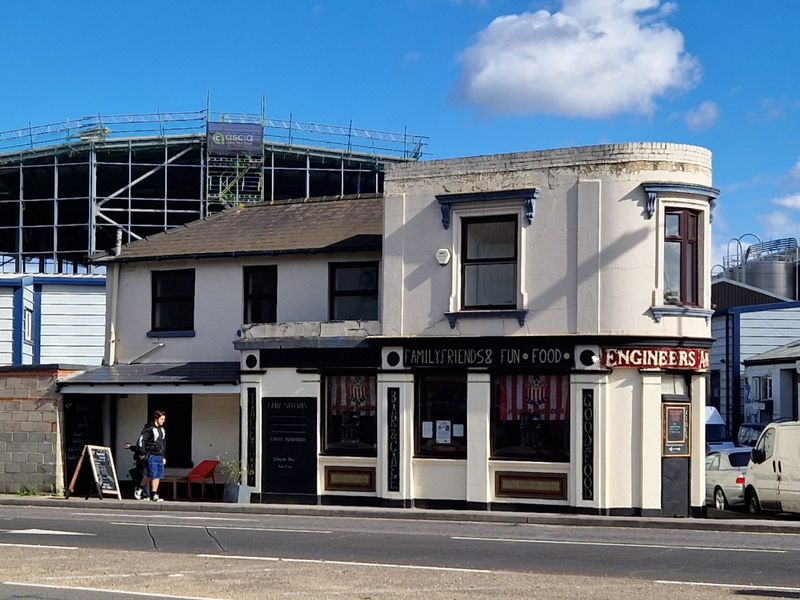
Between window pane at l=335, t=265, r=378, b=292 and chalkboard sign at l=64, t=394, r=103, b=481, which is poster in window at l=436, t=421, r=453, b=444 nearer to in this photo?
window pane at l=335, t=265, r=378, b=292

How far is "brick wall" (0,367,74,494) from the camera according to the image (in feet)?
87.7

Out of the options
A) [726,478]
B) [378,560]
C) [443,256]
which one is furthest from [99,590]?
[726,478]

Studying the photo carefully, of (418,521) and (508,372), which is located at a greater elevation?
(508,372)

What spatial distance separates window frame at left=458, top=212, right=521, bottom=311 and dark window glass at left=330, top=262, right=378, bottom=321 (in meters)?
2.94

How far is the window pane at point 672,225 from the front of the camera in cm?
2262

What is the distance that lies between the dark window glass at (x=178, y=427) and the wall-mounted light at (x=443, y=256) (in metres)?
7.38

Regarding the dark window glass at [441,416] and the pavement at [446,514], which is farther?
the dark window glass at [441,416]

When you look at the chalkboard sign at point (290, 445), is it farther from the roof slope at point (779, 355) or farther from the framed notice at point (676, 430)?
the roof slope at point (779, 355)

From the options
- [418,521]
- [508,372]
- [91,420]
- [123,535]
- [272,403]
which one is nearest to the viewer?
[123,535]

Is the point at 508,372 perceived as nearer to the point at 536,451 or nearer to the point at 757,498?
the point at 536,451

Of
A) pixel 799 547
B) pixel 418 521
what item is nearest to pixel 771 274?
pixel 418 521

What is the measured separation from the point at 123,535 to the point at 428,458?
745 centimetres

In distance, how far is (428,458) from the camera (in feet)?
77.4

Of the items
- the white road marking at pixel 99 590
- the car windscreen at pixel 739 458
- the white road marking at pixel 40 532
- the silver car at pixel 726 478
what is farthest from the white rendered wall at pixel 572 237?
the white road marking at pixel 99 590
